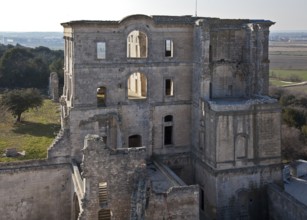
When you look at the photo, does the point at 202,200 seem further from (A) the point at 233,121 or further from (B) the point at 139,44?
(B) the point at 139,44

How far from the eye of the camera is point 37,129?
43.1 metres

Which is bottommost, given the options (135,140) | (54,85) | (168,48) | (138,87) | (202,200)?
(202,200)

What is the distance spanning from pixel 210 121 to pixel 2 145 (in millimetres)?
20559

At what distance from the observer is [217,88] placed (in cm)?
2747

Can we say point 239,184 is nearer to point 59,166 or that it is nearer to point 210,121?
point 210,121

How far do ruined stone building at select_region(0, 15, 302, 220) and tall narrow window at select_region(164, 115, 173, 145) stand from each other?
2.5 inches

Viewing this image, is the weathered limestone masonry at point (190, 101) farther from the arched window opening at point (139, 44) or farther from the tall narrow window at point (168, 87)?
the arched window opening at point (139, 44)

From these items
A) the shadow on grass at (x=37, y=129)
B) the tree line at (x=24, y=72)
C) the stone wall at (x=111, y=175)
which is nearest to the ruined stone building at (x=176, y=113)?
the stone wall at (x=111, y=175)

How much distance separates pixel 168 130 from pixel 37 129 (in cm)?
1929

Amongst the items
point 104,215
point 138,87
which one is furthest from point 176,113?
point 104,215

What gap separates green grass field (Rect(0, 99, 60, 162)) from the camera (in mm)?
35750

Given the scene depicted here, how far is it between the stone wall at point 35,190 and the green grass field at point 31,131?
7806 mm

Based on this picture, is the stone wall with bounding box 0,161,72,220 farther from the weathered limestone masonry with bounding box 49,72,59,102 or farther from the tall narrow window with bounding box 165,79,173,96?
the weathered limestone masonry with bounding box 49,72,59,102

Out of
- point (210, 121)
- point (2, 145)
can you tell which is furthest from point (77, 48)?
point (2, 145)
